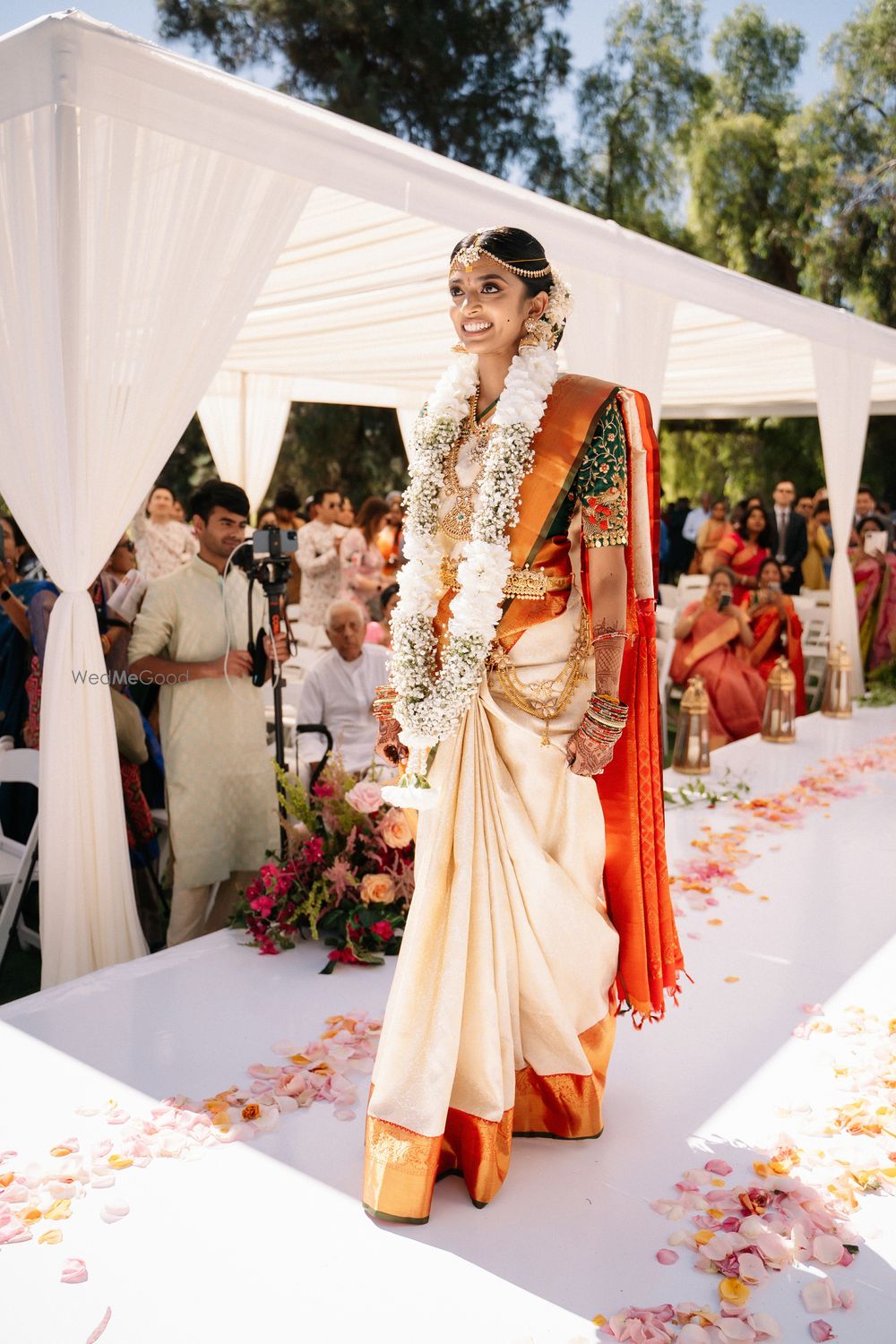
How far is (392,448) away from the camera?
18.5 m

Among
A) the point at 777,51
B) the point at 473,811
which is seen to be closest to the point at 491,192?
the point at 473,811

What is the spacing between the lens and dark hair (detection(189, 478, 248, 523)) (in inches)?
157

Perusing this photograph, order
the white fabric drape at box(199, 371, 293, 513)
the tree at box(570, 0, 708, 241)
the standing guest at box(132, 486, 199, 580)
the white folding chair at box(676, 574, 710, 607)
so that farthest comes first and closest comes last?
1. the tree at box(570, 0, 708, 241)
2. the white fabric drape at box(199, 371, 293, 513)
3. the white folding chair at box(676, 574, 710, 607)
4. the standing guest at box(132, 486, 199, 580)

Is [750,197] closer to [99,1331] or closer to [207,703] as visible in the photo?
[207,703]

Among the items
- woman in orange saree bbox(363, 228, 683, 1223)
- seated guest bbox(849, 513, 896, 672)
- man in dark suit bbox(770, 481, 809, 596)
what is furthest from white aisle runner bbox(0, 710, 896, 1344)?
man in dark suit bbox(770, 481, 809, 596)

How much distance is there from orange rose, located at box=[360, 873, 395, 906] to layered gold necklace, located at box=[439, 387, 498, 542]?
1.42 m

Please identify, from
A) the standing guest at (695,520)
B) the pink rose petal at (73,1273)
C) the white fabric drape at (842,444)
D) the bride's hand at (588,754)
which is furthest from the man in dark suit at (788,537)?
the pink rose petal at (73,1273)

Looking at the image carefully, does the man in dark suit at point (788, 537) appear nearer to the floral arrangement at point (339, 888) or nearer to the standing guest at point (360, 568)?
the standing guest at point (360, 568)

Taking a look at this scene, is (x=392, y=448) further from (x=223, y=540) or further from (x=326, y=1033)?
(x=326, y=1033)

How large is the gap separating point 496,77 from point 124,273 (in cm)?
1876

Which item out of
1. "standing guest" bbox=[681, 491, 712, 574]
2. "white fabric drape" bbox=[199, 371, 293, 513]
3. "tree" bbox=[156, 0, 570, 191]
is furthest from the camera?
"tree" bbox=[156, 0, 570, 191]

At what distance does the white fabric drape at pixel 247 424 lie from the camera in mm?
10320

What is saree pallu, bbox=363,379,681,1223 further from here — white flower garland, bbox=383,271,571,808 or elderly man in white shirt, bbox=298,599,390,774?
elderly man in white shirt, bbox=298,599,390,774

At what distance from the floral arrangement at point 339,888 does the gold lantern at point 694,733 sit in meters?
2.46
